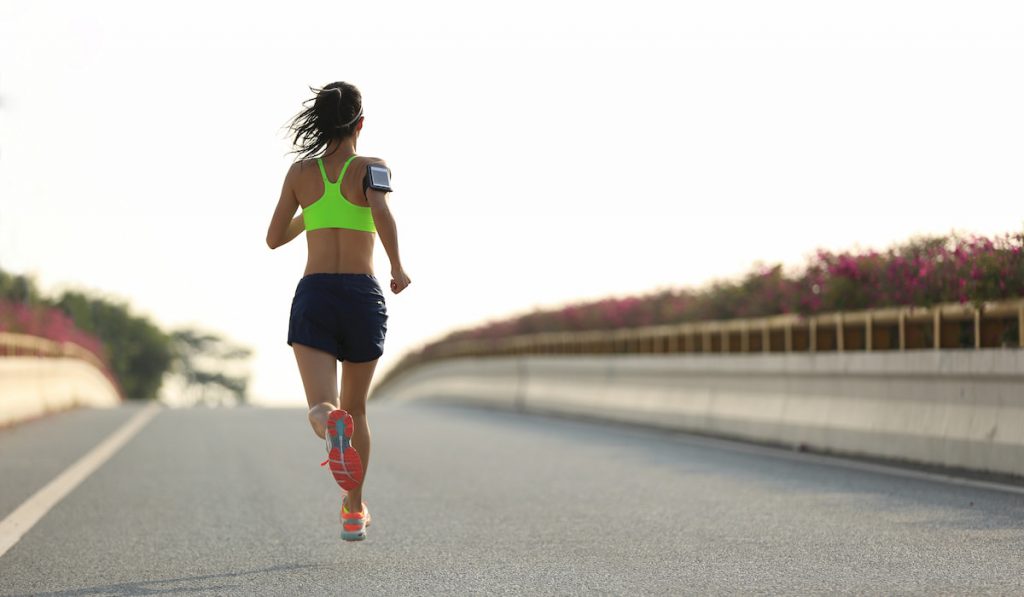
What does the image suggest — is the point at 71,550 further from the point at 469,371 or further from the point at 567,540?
the point at 469,371

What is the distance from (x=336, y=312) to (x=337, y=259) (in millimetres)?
266

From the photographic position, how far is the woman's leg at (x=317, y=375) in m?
7.26

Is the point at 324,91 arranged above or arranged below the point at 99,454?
above

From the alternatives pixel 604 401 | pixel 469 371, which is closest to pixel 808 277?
pixel 604 401

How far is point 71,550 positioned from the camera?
25.8ft

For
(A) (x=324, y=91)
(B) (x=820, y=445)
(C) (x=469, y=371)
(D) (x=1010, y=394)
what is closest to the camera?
(A) (x=324, y=91)

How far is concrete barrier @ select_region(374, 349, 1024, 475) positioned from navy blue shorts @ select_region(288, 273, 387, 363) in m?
5.15

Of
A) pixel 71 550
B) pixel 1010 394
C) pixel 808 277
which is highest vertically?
pixel 808 277

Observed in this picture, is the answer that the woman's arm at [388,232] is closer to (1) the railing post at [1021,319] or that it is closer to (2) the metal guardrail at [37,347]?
(1) the railing post at [1021,319]

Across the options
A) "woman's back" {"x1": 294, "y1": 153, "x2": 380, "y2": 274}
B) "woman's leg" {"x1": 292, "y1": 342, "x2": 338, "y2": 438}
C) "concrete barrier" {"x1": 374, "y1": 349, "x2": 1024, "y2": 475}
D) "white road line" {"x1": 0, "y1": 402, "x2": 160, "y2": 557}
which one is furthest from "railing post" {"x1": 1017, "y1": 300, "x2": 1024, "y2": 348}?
"white road line" {"x1": 0, "y1": 402, "x2": 160, "y2": 557}

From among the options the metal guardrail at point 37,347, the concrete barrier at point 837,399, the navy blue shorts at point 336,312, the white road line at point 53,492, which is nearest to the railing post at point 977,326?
the concrete barrier at point 837,399

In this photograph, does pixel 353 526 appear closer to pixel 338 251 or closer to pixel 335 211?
pixel 338 251

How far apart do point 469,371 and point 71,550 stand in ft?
79.6

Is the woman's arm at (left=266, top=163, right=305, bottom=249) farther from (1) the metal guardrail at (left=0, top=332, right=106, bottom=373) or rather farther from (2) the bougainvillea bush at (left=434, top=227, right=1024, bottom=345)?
(1) the metal guardrail at (left=0, top=332, right=106, bottom=373)
